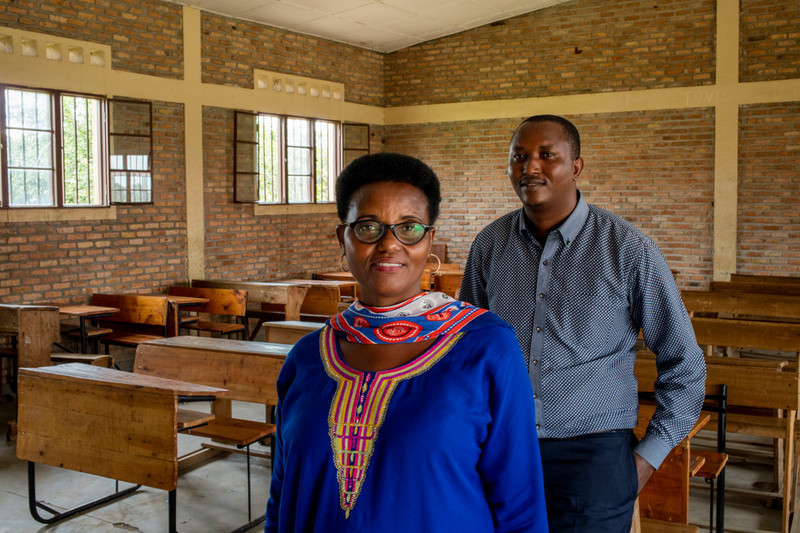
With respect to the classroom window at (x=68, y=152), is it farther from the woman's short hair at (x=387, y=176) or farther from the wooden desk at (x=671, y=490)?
the woman's short hair at (x=387, y=176)

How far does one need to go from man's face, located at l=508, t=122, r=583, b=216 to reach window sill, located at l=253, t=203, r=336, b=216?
26.8ft

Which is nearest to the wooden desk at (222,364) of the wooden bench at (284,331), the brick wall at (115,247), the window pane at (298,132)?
the wooden bench at (284,331)

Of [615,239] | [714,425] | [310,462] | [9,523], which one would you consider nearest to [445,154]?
[714,425]

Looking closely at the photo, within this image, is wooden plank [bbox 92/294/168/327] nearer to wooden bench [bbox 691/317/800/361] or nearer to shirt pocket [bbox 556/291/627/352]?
wooden bench [bbox 691/317/800/361]

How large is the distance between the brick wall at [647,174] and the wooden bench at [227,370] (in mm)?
7108

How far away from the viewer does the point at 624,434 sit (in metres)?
1.97

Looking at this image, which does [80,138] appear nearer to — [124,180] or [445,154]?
[124,180]

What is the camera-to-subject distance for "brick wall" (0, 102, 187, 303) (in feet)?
24.1

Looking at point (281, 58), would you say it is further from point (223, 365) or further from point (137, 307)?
A: point (223, 365)

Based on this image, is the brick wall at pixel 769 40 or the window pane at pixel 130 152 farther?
the brick wall at pixel 769 40


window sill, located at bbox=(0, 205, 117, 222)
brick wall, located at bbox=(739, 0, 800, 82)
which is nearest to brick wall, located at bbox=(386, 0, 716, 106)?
brick wall, located at bbox=(739, 0, 800, 82)

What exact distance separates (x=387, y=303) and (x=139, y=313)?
21.4 ft

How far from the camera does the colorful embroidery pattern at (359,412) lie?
4.20 feet

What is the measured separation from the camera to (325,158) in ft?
36.6
